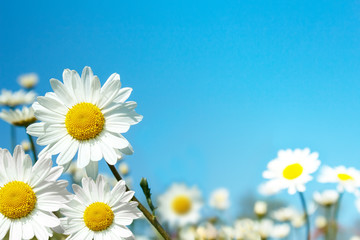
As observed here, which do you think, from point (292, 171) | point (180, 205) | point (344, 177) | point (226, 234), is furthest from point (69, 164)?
point (344, 177)

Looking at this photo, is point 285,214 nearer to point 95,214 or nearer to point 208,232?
point 208,232

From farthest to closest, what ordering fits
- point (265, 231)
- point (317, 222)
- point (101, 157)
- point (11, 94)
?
point (317, 222)
point (11, 94)
point (265, 231)
point (101, 157)

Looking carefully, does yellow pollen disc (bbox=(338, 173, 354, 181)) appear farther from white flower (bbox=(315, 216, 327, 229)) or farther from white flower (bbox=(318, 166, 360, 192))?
white flower (bbox=(315, 216, 327, 229))

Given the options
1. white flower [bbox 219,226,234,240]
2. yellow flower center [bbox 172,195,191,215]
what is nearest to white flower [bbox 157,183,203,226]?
yellow flower center [bbox 172,195,191,215]

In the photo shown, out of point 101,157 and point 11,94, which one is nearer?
point 101,157

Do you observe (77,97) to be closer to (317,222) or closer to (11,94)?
(11,94)

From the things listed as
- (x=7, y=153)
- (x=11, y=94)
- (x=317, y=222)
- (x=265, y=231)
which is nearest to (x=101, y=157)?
(x=7, y=153)

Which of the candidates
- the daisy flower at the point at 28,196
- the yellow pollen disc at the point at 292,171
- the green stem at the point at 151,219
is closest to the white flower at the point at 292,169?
the yellow pollen disc at the point at 292,171
